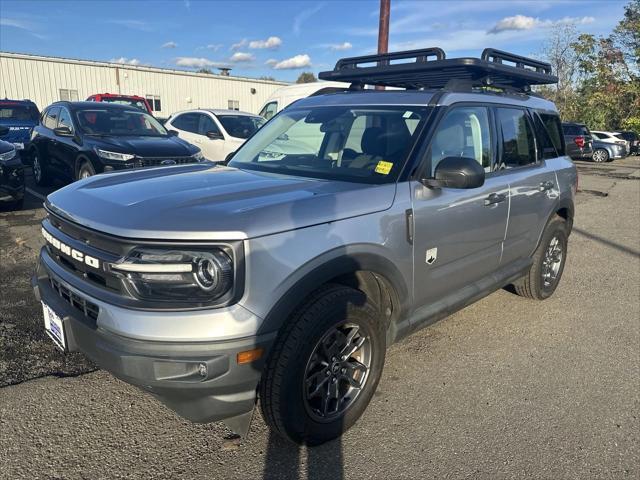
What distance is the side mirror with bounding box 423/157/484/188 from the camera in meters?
2.93

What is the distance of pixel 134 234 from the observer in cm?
223

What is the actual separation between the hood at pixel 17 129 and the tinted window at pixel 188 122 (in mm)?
4068

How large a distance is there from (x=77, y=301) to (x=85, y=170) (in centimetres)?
619

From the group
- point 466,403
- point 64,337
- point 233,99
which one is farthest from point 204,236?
point 233,99

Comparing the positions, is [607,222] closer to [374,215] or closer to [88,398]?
[374,215]

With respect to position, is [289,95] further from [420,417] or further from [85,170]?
[420,417]

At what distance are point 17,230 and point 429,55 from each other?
5.83 m

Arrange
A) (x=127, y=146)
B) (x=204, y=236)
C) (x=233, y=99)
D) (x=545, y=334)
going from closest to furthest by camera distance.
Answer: (x=204, y=236), (x=545, y=334), (x=127, y=146), (x=233, y=99)

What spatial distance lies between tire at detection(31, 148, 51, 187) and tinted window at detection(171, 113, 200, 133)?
309 centimetres

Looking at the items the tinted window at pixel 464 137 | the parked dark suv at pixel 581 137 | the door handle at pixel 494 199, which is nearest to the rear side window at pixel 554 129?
the tinted window at pixel 464 137

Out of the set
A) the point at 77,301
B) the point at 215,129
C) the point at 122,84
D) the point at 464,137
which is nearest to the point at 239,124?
the point at 215,129

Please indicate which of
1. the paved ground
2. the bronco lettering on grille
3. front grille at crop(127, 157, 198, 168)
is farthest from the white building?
the bronco lettering on grille

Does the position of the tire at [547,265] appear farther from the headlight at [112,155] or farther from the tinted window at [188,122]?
the tinted window at [188,122]

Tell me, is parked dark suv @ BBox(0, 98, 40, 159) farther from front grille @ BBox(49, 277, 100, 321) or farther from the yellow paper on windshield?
the yellow paper on windshield
